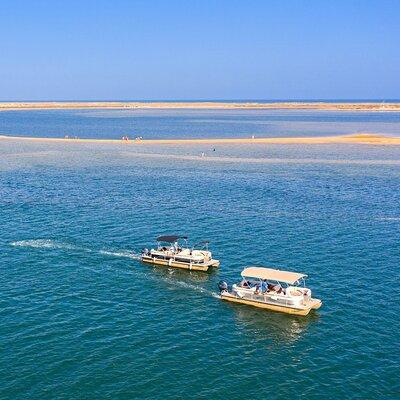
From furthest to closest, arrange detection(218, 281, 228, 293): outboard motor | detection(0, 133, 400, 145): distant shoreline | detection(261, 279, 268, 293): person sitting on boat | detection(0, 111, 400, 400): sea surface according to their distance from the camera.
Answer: detection(0, 133, 400, 145): distant shoreline → detection(218, 281, 228, 293): outboard motor → detection(261, 279, 268, 293): person sitting on boat → detection(0, 111, 400, 400): sea surface

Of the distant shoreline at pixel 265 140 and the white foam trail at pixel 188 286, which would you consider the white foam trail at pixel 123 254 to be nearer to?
the white foam trail at pixel 188 286

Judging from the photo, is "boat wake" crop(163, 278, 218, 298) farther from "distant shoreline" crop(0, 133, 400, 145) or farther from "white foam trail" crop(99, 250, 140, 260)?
"distant shoreline" crop(0, 133, 400, 145)

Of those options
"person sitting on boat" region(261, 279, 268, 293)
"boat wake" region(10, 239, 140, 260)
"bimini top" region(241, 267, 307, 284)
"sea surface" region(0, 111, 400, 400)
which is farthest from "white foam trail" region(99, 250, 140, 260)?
"person sitting on boat" region(261, 279, 268, 293)

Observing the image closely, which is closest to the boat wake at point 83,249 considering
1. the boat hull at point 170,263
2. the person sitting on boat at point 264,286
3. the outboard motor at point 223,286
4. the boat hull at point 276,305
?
the boat hull at point 170,263

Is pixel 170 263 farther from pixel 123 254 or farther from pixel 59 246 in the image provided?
pixel 59 246

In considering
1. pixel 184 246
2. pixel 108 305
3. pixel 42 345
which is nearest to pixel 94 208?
pixel 184 246

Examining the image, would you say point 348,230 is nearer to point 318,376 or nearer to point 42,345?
point 318,376
